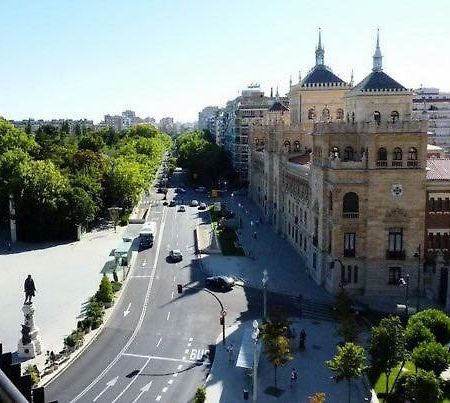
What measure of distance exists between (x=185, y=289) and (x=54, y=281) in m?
14.7

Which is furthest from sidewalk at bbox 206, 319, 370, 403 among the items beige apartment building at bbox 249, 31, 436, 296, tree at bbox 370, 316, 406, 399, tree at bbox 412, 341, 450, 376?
beige apartment building at bbox 249, 31, 436, 296

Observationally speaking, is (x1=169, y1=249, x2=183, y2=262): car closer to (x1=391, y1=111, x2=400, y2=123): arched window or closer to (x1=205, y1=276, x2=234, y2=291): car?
(x1=205, y1=276, x2=234, y2=291): car

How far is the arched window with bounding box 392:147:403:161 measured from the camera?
5084 cm

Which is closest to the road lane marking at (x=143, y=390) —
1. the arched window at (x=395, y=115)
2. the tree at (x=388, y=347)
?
the tree at (x=388, y=347)

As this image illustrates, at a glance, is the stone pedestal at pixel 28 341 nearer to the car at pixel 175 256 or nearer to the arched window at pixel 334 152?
the car at pixel 175 256

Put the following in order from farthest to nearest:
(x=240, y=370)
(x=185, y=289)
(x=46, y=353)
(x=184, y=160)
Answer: (x=184, y=160) → (x=185, y=289) → (x=46, y=353) → (x=240, y=370)

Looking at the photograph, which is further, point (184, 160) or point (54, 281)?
point (184, 160)

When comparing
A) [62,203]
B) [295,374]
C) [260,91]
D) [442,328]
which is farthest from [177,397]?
[260,91]

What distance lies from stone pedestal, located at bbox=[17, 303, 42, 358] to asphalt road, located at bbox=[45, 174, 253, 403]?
11.7 ft

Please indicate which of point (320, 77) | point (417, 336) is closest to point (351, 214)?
point (417, 336)

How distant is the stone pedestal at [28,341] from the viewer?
3956 cm

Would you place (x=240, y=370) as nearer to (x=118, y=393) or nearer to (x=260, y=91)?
(x=118, y=393)

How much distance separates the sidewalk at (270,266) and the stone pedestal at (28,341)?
2384 centimetres

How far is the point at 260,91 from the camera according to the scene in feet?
533
